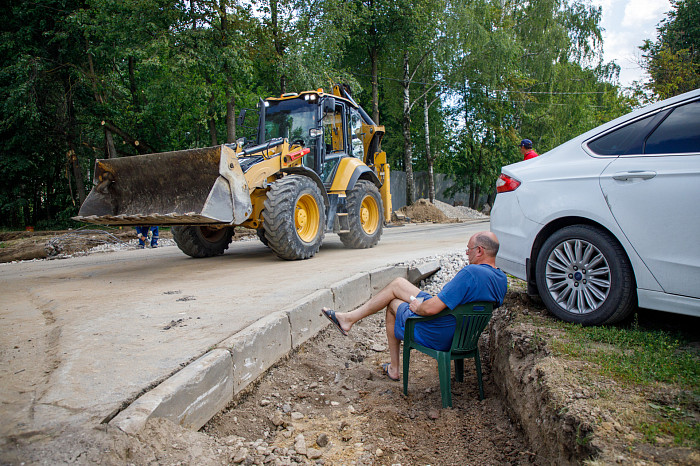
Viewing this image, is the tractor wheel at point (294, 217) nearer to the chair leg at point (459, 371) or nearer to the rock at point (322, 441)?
the chair leg at point (459, 371)

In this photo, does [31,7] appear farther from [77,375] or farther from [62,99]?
[77,375]

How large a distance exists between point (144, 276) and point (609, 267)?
18.9 feet

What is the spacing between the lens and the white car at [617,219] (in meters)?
3.15

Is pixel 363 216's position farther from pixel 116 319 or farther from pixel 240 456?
pixel 240 456

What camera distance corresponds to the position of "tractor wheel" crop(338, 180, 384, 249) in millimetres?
9398

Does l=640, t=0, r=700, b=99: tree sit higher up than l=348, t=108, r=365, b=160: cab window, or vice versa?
l=640, t=0, r=700, b=99: tree

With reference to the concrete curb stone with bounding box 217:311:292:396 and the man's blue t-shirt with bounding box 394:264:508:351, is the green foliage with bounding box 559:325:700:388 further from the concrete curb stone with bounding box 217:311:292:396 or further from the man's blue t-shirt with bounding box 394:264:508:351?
the concrete curb stone with bounding box 217:311:292:396

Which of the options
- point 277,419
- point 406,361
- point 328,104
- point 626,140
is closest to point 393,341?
point 406,361

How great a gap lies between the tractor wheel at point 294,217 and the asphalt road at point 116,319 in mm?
280

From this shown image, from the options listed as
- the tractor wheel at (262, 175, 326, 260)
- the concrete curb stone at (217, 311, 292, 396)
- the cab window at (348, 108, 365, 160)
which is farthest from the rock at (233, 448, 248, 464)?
the cab window at (348, 108, 365, 160)

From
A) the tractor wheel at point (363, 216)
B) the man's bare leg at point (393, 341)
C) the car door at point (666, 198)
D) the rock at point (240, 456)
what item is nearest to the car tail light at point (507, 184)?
the car door at point (666, 198)

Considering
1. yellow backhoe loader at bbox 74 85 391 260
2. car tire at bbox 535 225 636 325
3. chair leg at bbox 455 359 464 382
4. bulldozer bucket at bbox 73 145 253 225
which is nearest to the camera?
car tire at bbox 535 225 636 325

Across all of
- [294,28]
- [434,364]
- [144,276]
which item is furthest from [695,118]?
[294,28]

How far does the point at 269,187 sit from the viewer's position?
7.54m
